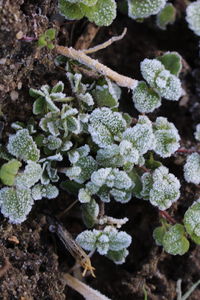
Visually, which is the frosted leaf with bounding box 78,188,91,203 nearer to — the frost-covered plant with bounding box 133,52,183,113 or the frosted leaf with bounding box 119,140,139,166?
the frosted leaf with bounding box 119,140,139,166

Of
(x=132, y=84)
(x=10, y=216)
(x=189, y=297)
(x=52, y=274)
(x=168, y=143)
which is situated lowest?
(x=189, y=297)

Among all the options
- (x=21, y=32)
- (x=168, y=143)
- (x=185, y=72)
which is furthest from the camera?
(x=185, y=72)

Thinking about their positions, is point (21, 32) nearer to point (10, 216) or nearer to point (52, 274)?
point (10, 216)

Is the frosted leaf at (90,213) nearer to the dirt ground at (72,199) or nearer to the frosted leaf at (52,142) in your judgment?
the dirt ground at (72,199)

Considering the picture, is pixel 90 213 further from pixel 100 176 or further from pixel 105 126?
pixel 105 126

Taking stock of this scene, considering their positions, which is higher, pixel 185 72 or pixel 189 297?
pixel 185 72

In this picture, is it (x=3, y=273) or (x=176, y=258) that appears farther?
(x=176, y=258)

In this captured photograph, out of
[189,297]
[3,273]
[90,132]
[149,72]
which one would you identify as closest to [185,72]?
[149,72]

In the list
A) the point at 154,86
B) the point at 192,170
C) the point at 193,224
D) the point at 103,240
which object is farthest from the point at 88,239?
the point at 154,86
